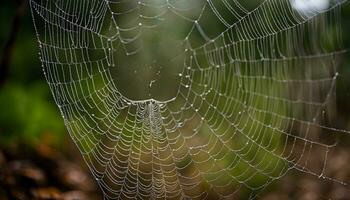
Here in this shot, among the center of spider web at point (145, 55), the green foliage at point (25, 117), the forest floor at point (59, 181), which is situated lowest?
the forest floor at point (59, 181)

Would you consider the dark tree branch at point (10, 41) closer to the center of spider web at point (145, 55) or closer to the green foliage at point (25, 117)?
the center of spider web at point (145, 55)

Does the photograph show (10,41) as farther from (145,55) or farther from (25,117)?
(145,55)

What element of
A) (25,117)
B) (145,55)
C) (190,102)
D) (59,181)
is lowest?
(59,181)

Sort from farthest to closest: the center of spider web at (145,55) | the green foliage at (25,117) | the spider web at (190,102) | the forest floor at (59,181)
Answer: the green foliage at (25,117), the center of spider web at (145,55), the spider web at (190,102), the forest floor at (59,181)

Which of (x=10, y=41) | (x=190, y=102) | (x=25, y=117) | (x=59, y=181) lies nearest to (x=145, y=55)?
(x=190, y=102)

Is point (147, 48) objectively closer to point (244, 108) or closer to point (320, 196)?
point (244, 108)

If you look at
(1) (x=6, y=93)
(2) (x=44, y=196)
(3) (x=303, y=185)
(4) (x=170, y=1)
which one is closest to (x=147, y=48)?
(4) (x=170, y=1)

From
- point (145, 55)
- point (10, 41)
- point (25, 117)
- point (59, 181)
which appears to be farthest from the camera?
point (145, 55)

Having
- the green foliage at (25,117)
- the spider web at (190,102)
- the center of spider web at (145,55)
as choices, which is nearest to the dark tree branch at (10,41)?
the spider web at (190,102)
